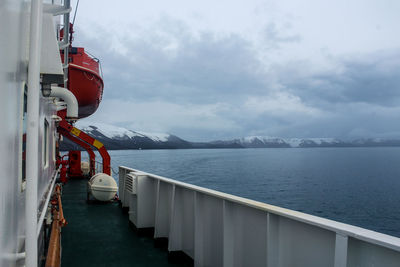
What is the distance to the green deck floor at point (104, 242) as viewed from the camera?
14.4 ft

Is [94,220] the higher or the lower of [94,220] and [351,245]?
the lower

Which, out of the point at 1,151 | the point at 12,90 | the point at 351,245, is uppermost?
the point at 12,90

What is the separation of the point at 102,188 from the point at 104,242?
10.7 feet

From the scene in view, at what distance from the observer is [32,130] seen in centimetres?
138

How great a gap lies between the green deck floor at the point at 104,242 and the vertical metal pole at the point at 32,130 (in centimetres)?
311

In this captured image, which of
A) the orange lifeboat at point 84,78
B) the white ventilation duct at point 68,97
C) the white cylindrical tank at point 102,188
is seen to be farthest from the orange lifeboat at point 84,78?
the white ventilation duct at point 68,97

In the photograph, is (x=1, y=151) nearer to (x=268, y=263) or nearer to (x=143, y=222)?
(x=268, y=263)

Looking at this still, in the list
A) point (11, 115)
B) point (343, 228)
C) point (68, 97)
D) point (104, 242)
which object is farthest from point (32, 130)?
point (104, 242)

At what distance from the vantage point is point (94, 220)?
6656mm

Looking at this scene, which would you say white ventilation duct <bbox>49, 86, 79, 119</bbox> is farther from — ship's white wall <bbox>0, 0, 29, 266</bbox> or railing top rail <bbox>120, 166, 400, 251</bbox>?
railing top rail <bbox>120, 166, 400, 251</bbox>

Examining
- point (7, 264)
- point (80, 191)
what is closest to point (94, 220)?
point (80, 191)

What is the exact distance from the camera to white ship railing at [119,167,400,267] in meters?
2.00

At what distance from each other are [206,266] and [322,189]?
30615 millimetres

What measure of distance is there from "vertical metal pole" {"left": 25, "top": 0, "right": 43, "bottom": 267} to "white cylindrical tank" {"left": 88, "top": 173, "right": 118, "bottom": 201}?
23.5 feet
